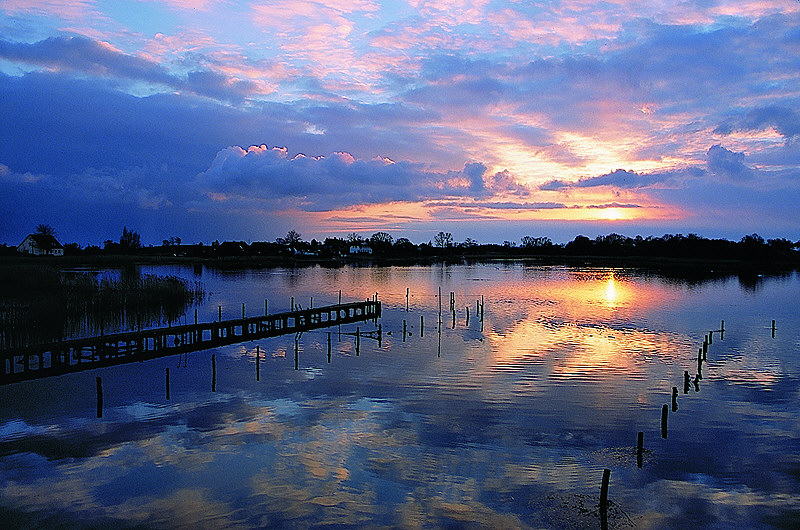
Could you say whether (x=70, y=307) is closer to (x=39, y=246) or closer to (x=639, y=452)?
(x=639, y=452)

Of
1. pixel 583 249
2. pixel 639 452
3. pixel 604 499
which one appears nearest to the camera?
pixel 604 499

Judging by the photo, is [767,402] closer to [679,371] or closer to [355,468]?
[679,371]

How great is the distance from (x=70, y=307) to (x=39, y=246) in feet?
260

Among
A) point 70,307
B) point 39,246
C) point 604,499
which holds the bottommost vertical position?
point 604,499

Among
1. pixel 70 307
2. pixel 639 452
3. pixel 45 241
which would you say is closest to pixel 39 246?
pixel 45 241

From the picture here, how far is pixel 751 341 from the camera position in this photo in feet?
109

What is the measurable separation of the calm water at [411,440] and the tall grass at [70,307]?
8.60 metres

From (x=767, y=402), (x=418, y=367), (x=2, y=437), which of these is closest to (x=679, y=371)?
(x=767, y=402)

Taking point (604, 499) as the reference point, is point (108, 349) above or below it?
above

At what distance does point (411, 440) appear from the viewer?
51.8 ft

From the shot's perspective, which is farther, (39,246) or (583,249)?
(583,249)

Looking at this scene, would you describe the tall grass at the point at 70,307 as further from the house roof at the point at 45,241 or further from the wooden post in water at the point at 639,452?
the house roof at the point at 45,241

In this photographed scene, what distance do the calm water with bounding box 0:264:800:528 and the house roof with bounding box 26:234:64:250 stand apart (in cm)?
8982

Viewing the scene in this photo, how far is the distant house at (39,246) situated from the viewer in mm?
100188
